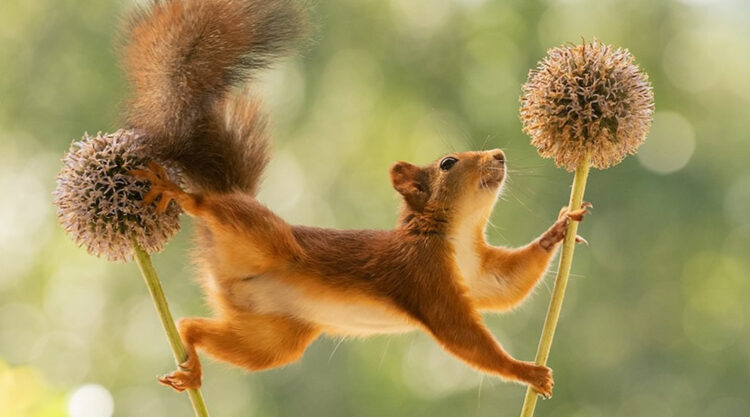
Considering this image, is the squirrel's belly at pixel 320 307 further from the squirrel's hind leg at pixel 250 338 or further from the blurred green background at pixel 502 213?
the blurred green background at pixel 502 213

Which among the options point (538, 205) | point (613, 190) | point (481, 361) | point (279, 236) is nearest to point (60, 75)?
point (538, 205)

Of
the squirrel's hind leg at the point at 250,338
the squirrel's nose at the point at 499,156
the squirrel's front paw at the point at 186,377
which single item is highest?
the squirrel's nose at the point at 499,156

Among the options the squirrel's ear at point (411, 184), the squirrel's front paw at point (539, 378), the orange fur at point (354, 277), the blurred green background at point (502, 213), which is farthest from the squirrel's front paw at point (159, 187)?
the blurred green background at point (502, 213)

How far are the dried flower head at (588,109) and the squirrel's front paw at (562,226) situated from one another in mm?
38

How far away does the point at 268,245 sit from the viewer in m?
0.76

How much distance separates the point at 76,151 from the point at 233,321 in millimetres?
199

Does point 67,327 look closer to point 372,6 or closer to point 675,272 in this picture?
point 372,6

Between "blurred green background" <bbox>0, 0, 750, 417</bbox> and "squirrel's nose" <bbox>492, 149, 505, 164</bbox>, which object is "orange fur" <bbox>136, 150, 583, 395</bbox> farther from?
"blurred green background" <bbox>0, 0, 750, 417</bbox>

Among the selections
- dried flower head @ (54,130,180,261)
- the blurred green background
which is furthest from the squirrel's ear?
the blurred green background

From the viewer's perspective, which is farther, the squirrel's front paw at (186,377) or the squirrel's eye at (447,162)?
the squirrel's eye at (447,162)

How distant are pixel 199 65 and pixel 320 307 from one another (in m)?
0.23

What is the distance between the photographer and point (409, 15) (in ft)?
6.66

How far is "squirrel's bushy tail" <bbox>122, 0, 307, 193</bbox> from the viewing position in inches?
29.6

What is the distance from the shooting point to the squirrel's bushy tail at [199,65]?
0.75 m
